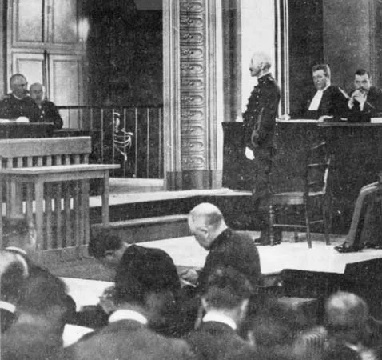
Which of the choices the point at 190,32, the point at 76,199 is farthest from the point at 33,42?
the point at 76,199

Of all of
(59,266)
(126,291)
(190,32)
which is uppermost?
(190,32)

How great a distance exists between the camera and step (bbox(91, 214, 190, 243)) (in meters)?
8.69

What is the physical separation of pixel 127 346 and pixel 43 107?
7.72 m

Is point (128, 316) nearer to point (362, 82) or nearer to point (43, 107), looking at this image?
point (362, 82)

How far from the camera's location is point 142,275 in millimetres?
3180

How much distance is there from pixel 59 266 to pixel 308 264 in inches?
71.3

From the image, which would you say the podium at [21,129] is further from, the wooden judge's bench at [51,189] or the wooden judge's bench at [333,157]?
the wooden judge's bench at [333,157]

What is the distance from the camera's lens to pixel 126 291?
300cm

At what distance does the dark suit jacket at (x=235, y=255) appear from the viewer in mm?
4573

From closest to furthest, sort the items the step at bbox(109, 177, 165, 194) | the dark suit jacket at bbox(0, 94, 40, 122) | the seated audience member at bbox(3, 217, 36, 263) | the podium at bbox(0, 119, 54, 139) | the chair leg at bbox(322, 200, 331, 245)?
the seated audience member at bbox(3, 217, 36, 263) < the chair leg at bbox(322, 200, 331, 245) < the podium at bbox(0, 119, 54, 139) < the dark suit jacket at bbox(0, 94, 40, 122) < the step at bbox(109, 177, 165, 194)

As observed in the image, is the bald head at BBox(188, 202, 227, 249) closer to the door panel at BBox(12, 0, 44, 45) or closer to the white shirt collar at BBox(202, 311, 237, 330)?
the white shirt collar at BBox(202, 311, 237, 330)

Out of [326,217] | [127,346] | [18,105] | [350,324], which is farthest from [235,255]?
[18,105]

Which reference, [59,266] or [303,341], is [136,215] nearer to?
[59,266]

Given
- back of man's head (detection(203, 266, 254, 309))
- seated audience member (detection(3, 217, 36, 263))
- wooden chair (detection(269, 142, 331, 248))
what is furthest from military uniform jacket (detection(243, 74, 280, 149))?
back of man's head (detection(203, 266, 254, 309))
